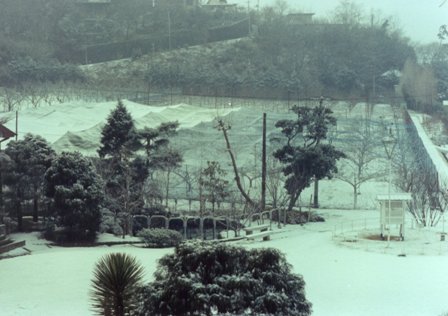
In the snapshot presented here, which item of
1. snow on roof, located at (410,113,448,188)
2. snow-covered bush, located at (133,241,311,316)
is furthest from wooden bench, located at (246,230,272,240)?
snow on roof, located at (410,113,448,188)

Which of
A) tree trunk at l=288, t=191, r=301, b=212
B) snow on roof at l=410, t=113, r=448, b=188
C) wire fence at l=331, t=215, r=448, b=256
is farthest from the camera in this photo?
snow on roof at l=410, t=113, r=448, b=188

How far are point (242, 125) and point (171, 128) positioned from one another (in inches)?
18.6

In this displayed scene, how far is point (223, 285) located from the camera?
3357mm

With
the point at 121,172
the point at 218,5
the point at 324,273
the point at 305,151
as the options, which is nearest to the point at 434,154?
the point at 305,151

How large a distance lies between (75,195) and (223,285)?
1332mm

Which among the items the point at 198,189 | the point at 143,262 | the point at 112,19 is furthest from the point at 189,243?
the point at 112,19

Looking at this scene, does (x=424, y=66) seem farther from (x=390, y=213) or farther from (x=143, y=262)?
(x=143, y=262)

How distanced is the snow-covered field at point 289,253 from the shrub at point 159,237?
87mm

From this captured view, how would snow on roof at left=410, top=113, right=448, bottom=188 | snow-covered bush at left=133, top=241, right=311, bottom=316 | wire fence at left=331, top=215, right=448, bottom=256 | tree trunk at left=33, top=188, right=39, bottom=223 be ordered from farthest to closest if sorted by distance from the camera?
1. snow on roof at left=410, top=113, right=448, bottom=188
2. wire fence at left=331, top=215, right=448, bottom=256
3. tree trunk at left=33, top=188, right=39, bottom=223
4. snow-covered bush at left=133, top=241, right=311, bottom=316

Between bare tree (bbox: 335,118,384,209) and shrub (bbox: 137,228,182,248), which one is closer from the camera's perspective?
shrub (bbox: 137,228,182,248)

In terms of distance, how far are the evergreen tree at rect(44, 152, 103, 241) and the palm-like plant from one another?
92 cm

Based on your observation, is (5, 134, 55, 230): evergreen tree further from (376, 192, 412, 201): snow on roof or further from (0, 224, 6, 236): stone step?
(376, 192, 412, 201): snow on roof

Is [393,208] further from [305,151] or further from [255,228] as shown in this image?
[255,228]

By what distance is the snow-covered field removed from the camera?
402cm
